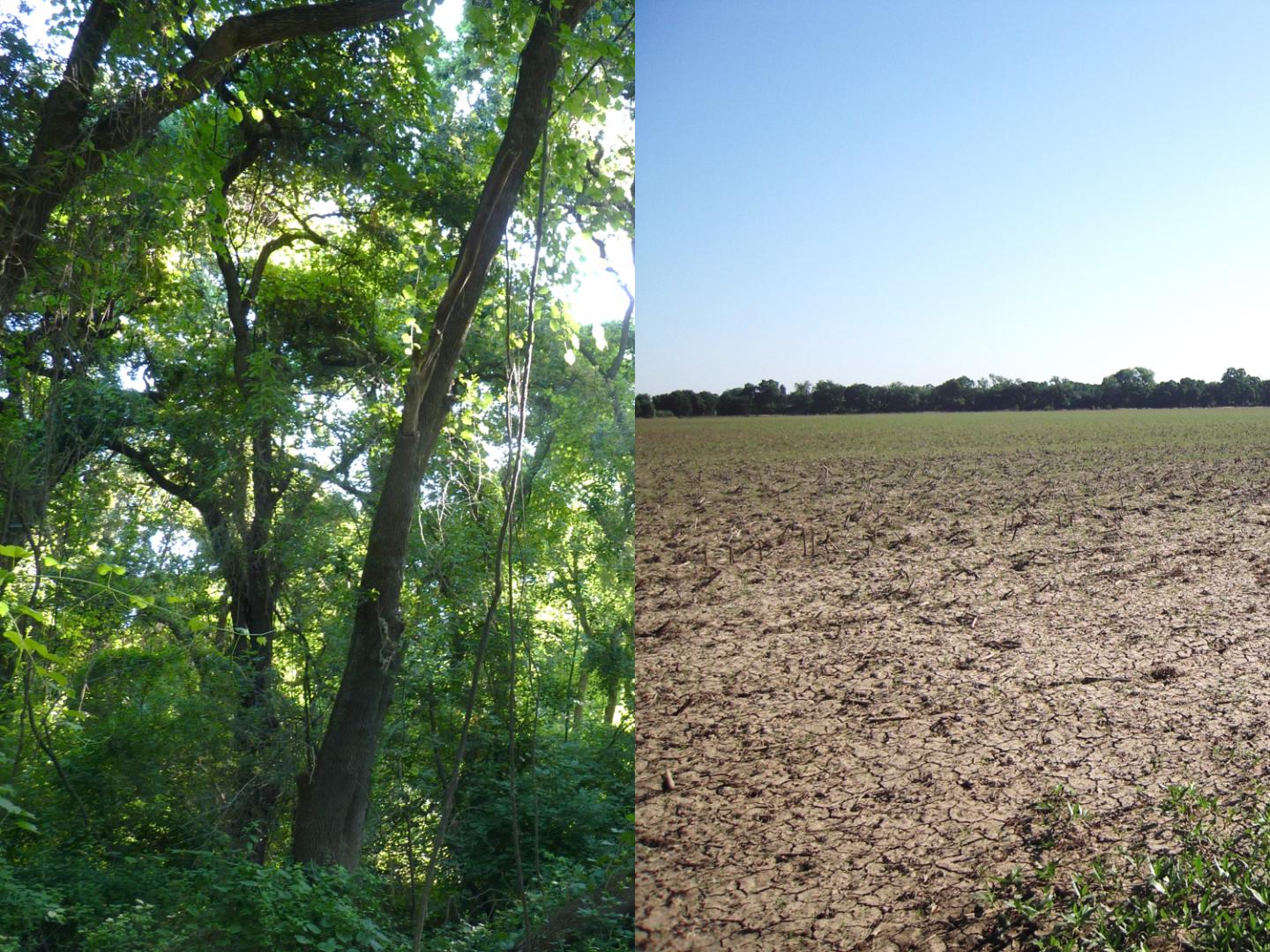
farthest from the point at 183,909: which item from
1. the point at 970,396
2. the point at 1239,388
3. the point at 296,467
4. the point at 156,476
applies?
the point at 970,396

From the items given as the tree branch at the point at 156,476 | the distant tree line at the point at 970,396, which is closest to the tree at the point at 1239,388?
the distant tree line at the point at 970,396

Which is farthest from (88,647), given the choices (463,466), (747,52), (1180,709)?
(747,52)

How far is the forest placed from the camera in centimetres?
148

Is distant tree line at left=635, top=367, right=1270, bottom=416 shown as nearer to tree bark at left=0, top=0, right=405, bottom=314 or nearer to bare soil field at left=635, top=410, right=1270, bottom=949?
bare soil field at left=635, top=410, right=1270, bottom=949

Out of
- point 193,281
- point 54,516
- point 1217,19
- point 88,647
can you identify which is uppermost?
point 1217,19

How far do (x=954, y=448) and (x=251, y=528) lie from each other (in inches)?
385

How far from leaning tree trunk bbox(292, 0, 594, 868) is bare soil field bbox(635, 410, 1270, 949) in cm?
71

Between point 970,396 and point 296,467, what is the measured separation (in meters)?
14.3

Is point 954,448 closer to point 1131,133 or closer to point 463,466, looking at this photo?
point 1131,133

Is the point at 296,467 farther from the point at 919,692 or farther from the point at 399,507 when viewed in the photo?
the point at 919,692

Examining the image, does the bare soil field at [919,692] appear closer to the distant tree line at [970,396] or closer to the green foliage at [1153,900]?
the green foliage at [1153,900]

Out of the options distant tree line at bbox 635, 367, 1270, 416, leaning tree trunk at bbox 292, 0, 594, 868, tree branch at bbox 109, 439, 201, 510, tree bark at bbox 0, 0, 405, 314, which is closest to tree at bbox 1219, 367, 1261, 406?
distant tree line at bbox 635, 367, 1270, 416

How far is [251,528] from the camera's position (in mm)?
2504

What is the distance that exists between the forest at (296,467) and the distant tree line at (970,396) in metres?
9.98
